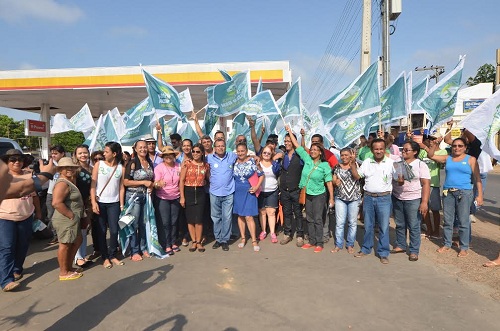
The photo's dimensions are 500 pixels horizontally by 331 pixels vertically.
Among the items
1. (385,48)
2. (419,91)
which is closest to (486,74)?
(385,48)

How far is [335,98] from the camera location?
228 inches

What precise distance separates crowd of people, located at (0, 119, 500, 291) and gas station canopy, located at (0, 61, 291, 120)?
9993 mm

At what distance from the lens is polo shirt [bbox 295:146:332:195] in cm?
525

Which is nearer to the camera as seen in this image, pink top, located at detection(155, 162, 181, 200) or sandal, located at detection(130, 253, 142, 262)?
sandal, located at detection(130, 253, 142, 262)

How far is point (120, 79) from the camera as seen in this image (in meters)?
15.9

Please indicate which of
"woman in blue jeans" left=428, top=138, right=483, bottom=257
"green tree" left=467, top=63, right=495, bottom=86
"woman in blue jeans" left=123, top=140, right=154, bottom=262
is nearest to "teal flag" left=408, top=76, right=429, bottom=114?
"woman in blue jeans" left=428, top=138, right=483, bottom=257

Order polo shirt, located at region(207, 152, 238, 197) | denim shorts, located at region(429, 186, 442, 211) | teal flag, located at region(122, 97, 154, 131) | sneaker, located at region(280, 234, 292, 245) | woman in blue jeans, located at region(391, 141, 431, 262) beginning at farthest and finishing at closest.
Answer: teal flag, located at region(122, 97, 154, 131) < denim shorts, located at region(429, 186, 442, 211) < sneaker, located at region(280, 234, 292, 245) < polo shirt, located at region(207, 152, 238, 197) < woman in blue jeans, located at region(391, 141, 431, 262)

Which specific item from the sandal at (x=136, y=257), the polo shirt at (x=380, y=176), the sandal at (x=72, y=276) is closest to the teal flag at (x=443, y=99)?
the polo shirt at (x=380, y=176)

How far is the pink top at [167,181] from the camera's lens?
5.20 m

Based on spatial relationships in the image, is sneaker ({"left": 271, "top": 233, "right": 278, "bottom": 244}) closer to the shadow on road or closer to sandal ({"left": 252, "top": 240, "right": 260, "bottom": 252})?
sandal ({"left": 252, "top": 240, "right": 260, "bottom": 252})

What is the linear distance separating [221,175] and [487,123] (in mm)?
3859

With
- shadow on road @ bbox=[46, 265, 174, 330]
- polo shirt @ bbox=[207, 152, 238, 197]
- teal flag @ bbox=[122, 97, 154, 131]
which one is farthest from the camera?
teal flag @ bbox=[122, 97, 154, 131]

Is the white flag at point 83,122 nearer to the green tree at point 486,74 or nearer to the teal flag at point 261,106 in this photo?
the teal flag at point 261,106

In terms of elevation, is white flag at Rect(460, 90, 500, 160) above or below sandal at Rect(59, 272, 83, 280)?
above
